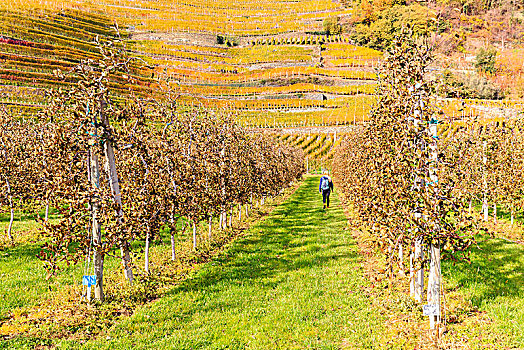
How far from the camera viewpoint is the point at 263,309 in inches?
360

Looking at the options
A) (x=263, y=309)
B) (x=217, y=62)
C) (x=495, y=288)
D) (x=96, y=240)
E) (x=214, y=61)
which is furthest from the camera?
(x=217, y=62)

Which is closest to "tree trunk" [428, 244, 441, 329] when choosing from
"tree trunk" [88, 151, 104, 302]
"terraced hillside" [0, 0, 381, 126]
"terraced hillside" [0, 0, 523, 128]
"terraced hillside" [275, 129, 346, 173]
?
"tree trunk" [88, 151, 104, 302]

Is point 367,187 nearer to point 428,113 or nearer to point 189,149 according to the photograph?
point 428,113

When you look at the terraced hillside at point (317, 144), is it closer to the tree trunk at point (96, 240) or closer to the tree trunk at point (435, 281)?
the tree trunk at point (96, 240)

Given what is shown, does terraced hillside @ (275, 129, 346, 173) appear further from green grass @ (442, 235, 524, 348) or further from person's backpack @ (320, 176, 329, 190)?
green grass @ (442, 235, 524, 348)

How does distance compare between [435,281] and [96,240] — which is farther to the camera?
[96,240]

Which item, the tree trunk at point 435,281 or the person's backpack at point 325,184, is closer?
the tree trunk at point 435,281

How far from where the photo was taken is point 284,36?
197625mm

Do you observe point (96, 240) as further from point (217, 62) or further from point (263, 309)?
point (217, 62)

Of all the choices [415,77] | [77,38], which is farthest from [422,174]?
[77,38]

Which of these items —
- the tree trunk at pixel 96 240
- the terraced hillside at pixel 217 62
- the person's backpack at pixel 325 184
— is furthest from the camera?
the terraced hillside at pixel 217 62

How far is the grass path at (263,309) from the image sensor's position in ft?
24.8

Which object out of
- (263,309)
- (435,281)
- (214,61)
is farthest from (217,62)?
(435,281)

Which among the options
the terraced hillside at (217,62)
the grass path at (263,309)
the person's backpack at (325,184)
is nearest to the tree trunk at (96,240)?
the grass path at (263,309)
